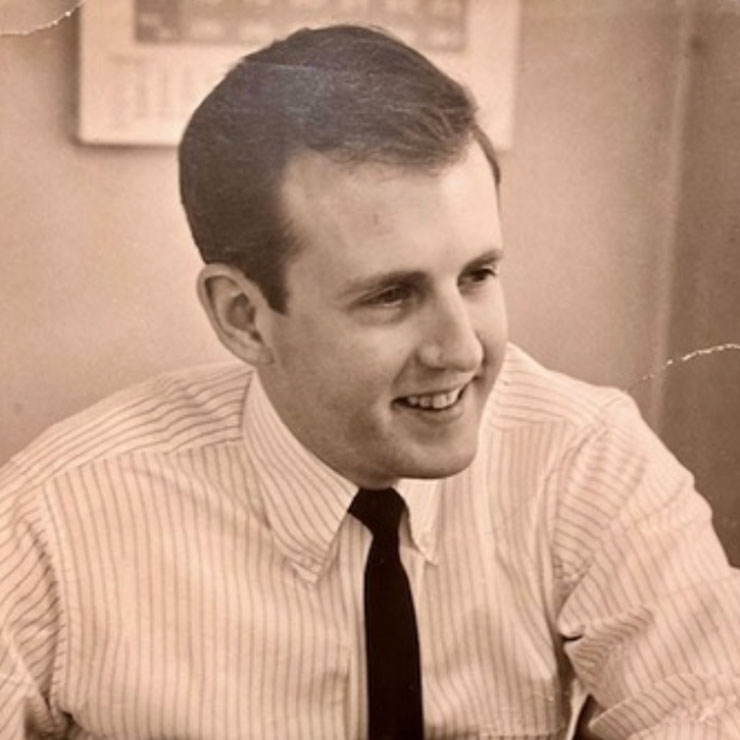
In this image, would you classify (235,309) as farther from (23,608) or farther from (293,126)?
(23,608)

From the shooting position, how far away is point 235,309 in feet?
3.34

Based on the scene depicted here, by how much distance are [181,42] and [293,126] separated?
0.09m

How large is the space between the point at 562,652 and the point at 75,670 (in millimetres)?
376

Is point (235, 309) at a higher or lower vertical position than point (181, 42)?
lower

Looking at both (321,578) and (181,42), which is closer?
(181,42)

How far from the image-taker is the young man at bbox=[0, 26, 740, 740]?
0.97 metres

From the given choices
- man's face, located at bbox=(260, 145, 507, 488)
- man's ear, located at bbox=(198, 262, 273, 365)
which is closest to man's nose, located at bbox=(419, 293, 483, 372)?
man's face, located at bbox=(260, 145, 507, 488)

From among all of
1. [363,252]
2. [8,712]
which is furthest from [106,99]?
[8,712]

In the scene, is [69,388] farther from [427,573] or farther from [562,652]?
[562,652]

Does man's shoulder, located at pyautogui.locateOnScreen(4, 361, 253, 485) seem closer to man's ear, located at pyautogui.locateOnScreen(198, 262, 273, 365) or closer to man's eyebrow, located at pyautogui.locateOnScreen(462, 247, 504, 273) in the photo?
man's ear, located at pyautogui.locateOnScreen(198, 262, 273, 365)

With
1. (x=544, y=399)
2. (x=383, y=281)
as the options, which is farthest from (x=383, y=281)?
(x=544, y=399)

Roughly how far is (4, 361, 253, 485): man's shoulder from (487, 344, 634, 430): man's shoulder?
20 cm

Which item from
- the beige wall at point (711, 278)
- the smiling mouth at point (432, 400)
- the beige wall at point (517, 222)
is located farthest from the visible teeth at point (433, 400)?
the beige wall at point (711, 278)

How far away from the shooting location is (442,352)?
3.21 ft
